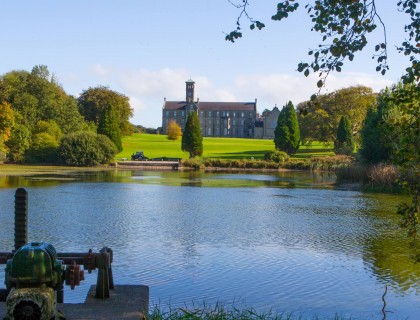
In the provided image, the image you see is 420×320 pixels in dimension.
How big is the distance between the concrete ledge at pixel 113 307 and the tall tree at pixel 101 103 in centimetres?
7805

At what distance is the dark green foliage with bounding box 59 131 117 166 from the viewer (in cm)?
5853

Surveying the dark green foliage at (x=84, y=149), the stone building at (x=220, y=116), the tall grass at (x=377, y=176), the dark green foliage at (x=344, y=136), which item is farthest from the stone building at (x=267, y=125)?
the tall grass at (x=377, y=176)

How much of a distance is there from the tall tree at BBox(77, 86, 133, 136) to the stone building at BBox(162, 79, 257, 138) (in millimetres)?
62626

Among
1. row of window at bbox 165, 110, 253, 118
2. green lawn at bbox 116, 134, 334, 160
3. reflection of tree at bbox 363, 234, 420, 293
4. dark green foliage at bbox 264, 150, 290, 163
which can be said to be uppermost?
row of window at bbox 165, 110, 253, 118

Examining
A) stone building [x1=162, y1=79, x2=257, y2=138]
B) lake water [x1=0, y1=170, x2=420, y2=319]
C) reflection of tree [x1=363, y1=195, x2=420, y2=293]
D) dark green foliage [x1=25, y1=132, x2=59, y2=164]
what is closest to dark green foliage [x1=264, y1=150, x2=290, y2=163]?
dark green foliage [x1=25, y1=132, x2=59, y2=164]

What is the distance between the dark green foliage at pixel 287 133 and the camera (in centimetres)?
7275

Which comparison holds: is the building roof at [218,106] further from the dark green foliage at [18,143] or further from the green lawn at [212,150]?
the dark green foliage at [18,143]

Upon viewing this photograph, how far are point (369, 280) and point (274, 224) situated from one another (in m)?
8.14

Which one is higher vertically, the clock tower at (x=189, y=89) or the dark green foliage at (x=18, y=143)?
the clock tower at (x=189, y=89)

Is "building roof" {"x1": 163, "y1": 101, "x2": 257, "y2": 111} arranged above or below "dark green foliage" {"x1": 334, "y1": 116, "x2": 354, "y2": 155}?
above

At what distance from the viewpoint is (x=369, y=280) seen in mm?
11336

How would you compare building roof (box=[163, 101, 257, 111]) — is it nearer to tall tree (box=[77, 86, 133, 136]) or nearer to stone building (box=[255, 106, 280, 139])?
stone building (box=[255, 106, 280, 139])

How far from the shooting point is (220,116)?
153m

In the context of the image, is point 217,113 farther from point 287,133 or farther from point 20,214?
point 20,214
